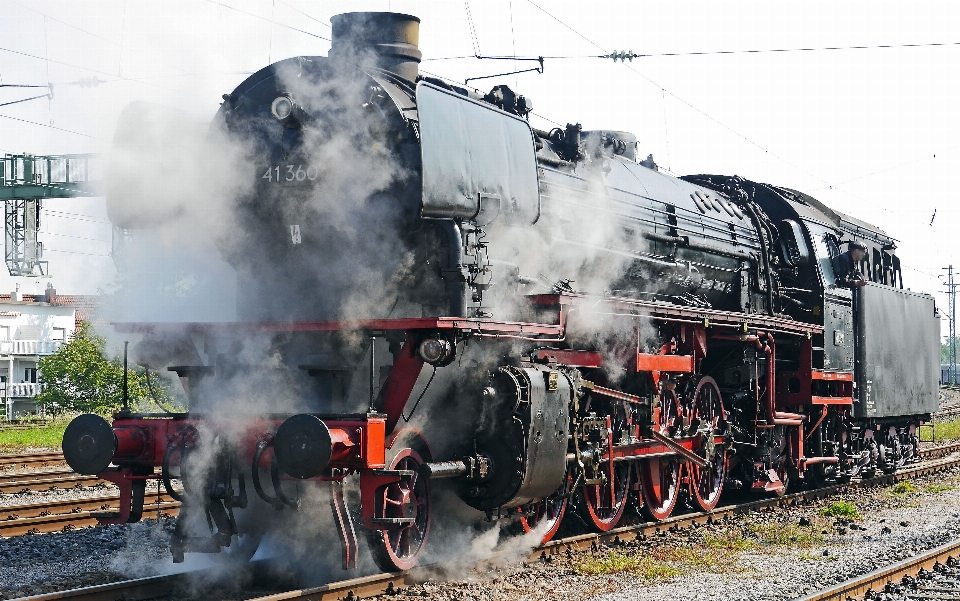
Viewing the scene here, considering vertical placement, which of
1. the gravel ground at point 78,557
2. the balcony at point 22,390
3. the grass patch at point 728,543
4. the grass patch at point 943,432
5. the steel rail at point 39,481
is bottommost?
the grass patch at point 943,432

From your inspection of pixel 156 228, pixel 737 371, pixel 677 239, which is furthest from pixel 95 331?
pixel 737 371

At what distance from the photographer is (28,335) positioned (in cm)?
4834

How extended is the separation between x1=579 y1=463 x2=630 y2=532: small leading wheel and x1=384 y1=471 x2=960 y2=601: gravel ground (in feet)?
1.34

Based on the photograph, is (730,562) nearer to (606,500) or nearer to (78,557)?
(606,500)

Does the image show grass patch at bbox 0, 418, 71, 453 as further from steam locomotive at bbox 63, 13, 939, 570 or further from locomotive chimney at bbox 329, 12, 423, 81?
locomotive chimney at bbox 329, 12, 423, 81

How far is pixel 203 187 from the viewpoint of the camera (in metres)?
7.40

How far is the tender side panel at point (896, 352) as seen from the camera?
1397 centimetres

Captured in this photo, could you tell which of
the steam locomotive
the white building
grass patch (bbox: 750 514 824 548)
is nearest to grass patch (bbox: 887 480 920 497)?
grass patch (bbox: 750 514 824 548)

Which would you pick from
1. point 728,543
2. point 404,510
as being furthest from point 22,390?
point 404,510

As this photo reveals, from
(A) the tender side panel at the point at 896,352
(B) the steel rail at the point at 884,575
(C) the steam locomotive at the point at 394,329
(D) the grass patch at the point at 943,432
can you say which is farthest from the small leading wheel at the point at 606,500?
(D) the grass patch at the point at 943,432

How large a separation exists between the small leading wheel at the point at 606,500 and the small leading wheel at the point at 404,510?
2226 mm

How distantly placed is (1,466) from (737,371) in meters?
11.1

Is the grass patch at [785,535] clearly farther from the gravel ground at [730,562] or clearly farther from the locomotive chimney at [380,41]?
the locomotive chimney at [380,41]

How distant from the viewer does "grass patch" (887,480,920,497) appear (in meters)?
13.6
